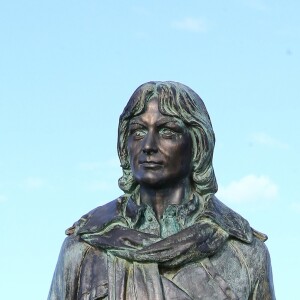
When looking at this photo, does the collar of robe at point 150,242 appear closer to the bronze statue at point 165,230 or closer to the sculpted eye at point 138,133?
the bronze statue at point 165,230

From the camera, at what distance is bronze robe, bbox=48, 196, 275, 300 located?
12375 millimetres

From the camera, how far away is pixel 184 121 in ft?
41.5

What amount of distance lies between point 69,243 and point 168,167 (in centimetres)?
109

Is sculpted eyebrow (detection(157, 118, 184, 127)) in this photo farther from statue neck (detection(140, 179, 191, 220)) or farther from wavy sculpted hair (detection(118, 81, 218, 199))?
statue neck (detection(140, 179, 191, 220))

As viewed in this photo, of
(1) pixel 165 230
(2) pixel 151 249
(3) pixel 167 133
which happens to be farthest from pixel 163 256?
(3) pixel 167 133

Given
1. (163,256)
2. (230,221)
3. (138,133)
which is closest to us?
(163,256)

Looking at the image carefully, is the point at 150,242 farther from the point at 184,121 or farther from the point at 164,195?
the point at 184,121

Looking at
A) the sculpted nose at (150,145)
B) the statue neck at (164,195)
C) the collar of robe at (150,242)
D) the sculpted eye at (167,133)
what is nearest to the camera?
the collar of robe at (150,242)

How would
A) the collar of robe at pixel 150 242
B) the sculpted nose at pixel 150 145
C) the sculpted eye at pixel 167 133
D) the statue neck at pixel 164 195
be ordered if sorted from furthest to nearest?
the statue neck at pixel 164 195, the sculpted eye at pixel 167 133, the sculpted nose at pixel 150 145, the collar of robe at pixel 150 242

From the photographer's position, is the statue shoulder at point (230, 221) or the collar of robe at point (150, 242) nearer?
the collar of robe at point (150, 242)

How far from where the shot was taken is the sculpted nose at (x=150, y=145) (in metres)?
12.5

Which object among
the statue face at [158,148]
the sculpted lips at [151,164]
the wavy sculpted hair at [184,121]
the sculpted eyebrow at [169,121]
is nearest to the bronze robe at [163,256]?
the wavy sculpted hair at [184,121]

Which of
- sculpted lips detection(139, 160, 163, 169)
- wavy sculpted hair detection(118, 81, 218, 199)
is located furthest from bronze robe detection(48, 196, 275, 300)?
sculpted lips detection(139, 160, 163, 169)

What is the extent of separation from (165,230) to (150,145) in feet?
2.35
